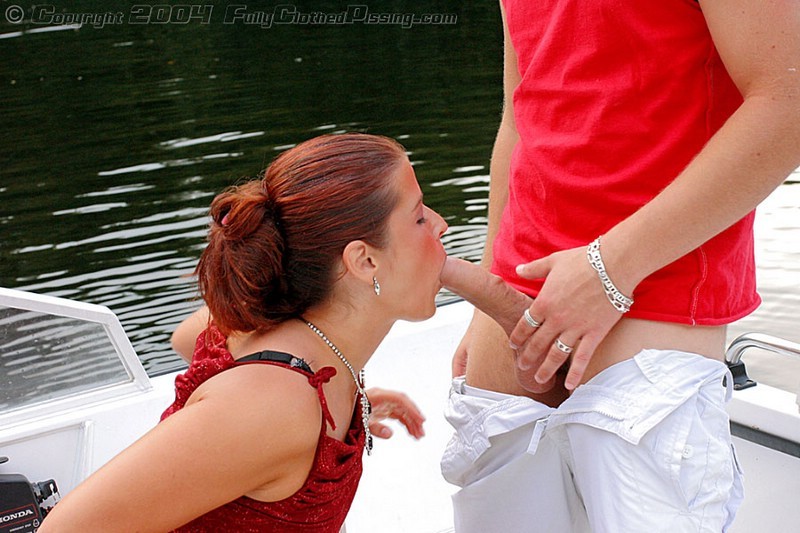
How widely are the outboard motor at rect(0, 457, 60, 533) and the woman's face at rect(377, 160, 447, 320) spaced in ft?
2.98

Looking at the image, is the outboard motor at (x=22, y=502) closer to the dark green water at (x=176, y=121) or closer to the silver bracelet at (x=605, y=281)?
the silver bracelet at (x=605, y=281)

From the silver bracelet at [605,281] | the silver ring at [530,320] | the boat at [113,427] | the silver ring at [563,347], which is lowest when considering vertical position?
the boat at [113,427]

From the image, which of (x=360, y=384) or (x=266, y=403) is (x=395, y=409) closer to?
(x=360, y=384)

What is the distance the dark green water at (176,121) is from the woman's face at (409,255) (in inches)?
90.4

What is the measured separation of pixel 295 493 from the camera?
140cm

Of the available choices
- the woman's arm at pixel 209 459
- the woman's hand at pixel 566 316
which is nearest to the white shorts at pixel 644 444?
the woman's hand at pixel 566 316

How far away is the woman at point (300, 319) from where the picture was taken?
129 cm

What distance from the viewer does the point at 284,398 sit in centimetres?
133

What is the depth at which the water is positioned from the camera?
5.90 meters

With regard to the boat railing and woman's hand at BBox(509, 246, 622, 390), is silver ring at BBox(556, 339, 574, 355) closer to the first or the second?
woman's hand at BBox(509, 246, 622, 390)

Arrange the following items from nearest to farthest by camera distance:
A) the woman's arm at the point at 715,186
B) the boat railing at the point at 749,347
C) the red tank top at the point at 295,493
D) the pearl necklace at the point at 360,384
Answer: the woman's arm at the point at 715,186 → the red tank top at the point at 295,493 → the pearl necklace at the point at 360,384 → the boat railing at the point at 749,347

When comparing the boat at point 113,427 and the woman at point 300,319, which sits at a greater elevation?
the woman at point 300,319

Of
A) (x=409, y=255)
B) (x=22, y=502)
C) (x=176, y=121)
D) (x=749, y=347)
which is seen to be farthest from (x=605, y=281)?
(x=176, y=121)

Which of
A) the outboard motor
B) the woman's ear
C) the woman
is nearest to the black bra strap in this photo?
the woman
